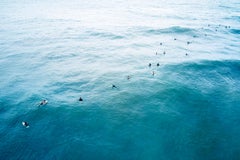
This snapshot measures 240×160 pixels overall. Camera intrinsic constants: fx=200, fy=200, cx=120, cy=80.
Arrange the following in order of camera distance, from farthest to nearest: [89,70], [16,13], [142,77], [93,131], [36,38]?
1. [16,13]
2. [36,38]
3. [89,70]
4. [142,77]
5. [93,131]

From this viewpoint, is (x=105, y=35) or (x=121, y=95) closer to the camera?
(x=121, y=95)

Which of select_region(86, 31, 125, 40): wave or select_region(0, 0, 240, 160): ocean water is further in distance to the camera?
select_region(86, 31, 125, 40): wave

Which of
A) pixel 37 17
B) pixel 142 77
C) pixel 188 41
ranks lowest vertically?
pixel 142 77

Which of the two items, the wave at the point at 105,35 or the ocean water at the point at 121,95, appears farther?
the wave at the point at 105,35

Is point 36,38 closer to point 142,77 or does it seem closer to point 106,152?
point 142,77

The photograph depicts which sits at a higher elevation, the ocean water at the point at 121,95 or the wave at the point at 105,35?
the wave at the point at 105,35

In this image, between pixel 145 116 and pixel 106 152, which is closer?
pixel 106 152

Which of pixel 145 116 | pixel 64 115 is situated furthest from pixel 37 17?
pixel 145 116

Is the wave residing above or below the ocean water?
above
